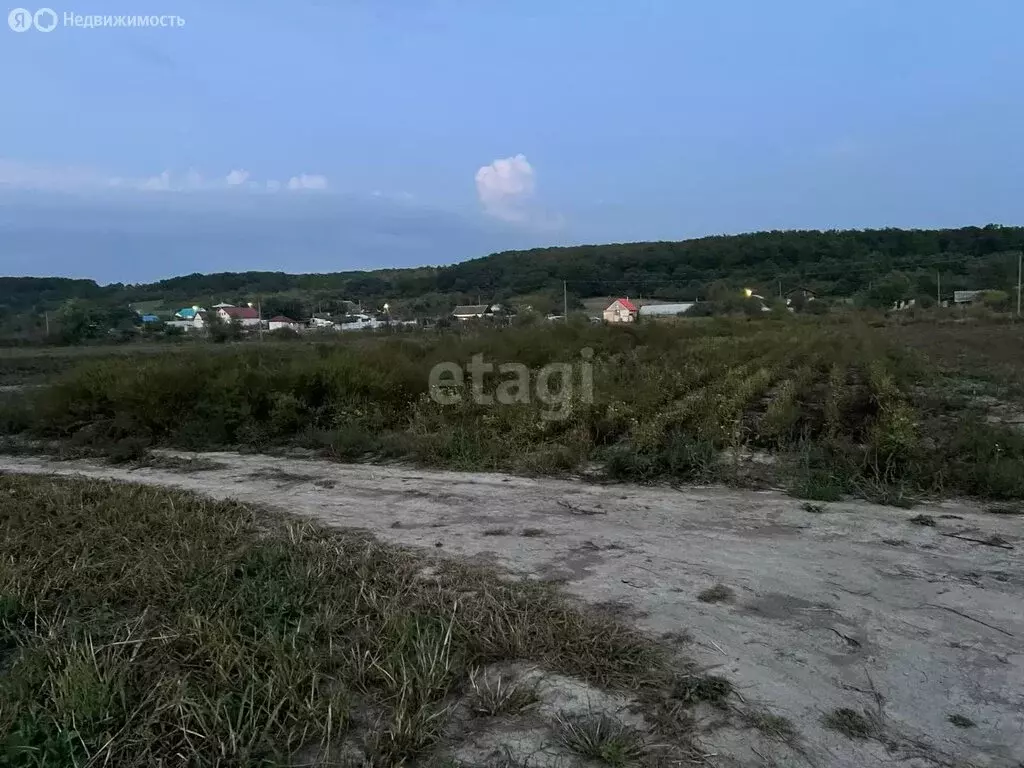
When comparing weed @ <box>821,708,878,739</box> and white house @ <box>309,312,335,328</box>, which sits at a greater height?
white house @ <box>309,312,335,328</box>

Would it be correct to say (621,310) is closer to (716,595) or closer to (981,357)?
(981,357)

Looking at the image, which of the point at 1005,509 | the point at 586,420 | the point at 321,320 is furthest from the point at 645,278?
the point at 1005,509

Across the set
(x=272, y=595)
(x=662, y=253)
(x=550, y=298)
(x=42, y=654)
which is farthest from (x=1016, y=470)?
(x=662, y=253)

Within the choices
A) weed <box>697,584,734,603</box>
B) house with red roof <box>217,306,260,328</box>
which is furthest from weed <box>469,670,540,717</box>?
house with red roof <box>217,306,260,328</box>

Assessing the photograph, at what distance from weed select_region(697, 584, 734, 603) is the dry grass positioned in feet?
2.20

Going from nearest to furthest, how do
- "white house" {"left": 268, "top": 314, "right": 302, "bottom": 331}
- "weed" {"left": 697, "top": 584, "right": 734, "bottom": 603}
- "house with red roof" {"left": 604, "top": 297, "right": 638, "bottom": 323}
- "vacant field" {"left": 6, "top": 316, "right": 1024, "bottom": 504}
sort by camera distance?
"weed" {"left": 697, "top": 584, "right": 734, "bottom": 603} < "vacant field" {"left": 6, "top": 316, "right": 1024, "bottom": 504} < "house with red roof" {"left": 604, "top": 297, "right": 638, "bottom": 323} < "white house" {"left": 268, "top": 314, "right": 302, "bottom": 331}

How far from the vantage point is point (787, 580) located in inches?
156

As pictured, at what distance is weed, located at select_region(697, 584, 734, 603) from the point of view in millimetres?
3680

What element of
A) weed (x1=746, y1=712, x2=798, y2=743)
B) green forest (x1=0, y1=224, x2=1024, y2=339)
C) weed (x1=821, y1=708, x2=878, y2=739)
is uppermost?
green forest (x1=0, y1=224, x2=1024, y2=339)

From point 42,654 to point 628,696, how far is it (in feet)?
8.21

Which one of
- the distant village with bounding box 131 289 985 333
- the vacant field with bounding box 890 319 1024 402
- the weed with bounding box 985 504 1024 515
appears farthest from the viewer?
the distant village with bounding box 131 289 985 333

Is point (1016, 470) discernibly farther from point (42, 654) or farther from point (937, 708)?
point (42, 654)

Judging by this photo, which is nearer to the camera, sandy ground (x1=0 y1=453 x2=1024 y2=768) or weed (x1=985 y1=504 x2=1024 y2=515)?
sandy ground (x1=0 y1=453 x2=1024 y2=768)

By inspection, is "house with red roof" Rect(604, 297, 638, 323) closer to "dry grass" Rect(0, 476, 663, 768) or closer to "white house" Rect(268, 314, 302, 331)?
"white house" Rect(268, 314, 302, 331)
